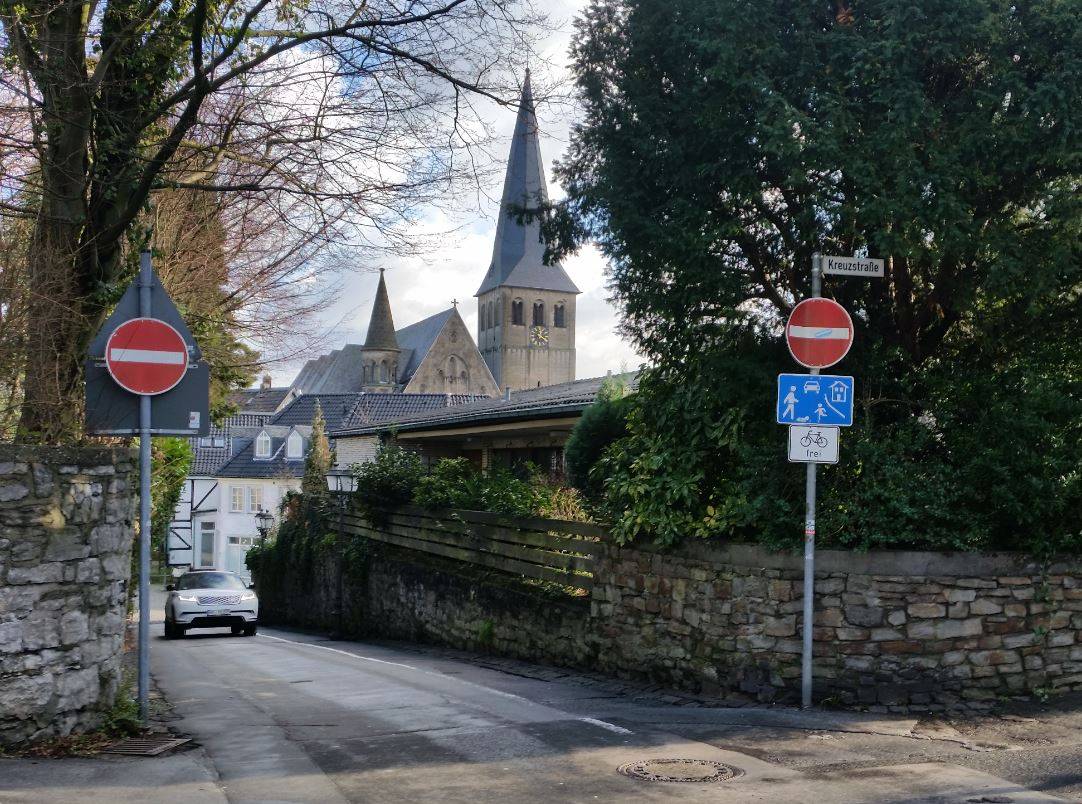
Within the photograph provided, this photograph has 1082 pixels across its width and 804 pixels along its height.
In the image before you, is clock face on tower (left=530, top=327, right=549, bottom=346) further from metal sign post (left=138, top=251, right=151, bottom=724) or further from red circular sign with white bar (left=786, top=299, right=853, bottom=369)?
metal sign post (left=138, top=251, right=151, bottom=724)

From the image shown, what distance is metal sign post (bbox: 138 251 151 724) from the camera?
301 inches

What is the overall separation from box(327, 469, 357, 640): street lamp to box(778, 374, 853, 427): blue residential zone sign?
15.7m

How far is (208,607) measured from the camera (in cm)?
2486

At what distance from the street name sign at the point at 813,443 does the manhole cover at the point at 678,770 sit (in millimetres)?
2968

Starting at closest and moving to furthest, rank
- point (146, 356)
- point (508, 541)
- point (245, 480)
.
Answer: point (146, 356) → point (508, 541) → point (245, 480)

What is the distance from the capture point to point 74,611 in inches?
292

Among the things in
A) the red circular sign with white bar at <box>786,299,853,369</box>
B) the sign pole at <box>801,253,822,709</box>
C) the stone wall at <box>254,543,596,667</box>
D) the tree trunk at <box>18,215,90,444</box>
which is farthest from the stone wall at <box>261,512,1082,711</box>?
the tree trunk at <box>18,215,90,444</box>

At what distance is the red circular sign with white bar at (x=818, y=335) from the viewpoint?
9406mm

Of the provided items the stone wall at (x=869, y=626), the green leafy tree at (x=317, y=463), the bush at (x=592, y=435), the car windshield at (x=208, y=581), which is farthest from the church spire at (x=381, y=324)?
the stone wall at (x=869, y=626)

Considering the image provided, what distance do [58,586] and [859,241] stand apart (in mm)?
7670

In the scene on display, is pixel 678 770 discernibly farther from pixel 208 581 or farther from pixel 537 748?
pixel 208 581

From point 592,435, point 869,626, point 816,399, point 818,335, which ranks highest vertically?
point 818,335

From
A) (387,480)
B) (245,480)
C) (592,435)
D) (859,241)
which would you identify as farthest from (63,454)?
(245,480)

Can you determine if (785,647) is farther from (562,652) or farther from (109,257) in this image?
(109,257)
